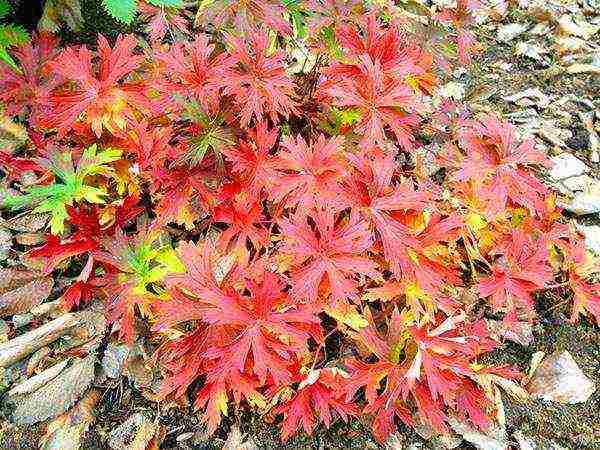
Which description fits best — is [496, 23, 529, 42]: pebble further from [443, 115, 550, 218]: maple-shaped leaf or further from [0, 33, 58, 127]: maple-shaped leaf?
[0, 33, 58, 127]: maple-shaped leaf

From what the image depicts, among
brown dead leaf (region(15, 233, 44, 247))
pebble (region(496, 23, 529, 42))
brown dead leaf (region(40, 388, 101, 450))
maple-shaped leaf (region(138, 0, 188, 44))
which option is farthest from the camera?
pebble (region(496, 23, 529, 42))

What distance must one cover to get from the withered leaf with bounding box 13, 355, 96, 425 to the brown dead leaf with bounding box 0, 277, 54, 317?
0.24m

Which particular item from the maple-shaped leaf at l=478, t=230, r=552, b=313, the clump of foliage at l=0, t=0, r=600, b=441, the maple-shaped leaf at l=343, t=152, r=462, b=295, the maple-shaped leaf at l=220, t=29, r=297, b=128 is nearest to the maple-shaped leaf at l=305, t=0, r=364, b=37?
the clump of foliage at l=0, t=0, r=600, b=441

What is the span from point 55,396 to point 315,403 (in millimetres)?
738

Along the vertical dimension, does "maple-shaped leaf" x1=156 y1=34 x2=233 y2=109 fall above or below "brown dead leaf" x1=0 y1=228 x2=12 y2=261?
above

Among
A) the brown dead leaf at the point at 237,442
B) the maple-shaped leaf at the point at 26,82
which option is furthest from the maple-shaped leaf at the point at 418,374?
the maple-shaped leaf at the point at 26,82

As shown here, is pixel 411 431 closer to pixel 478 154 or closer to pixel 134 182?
pixel 478 154

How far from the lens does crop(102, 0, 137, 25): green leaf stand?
1763 millimetres

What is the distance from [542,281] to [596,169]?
2.76 ft

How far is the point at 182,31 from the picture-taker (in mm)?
2127

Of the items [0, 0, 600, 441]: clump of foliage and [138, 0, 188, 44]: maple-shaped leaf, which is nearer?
[0, 0, 600, 441]: clump of foliage

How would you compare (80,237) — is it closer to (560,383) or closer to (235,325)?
(235,325)

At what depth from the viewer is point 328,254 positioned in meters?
1.52

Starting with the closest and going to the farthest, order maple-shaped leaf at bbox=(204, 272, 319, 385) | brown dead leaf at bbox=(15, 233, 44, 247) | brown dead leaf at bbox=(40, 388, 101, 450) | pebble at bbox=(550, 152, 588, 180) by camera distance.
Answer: maple-shaped leaf at bbox=(204, 272, 319, 385)
brown dead leaf at bbox=(40, 388, 101, 450)
brown dead leaf at bbox=(15, 233, 44, 247)
pebble at bbox=(550, 152, 588, 180)
